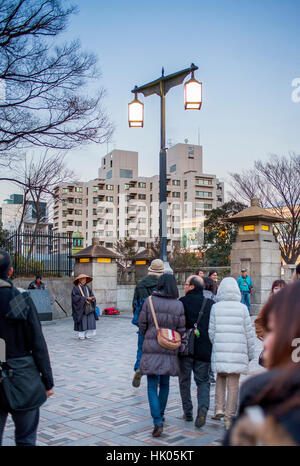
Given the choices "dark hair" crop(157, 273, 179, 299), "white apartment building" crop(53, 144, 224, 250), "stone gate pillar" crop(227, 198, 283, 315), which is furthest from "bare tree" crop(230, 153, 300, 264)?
"white apartment building" crop(53, 144, 224, 250)

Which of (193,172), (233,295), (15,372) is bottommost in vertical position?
(15,372)

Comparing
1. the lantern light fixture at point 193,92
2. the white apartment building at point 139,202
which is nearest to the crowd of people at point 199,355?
the lantern light fixture at point 193,92

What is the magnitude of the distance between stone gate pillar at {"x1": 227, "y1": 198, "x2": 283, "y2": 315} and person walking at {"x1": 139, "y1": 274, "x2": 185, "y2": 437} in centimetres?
1304

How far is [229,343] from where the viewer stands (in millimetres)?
5281

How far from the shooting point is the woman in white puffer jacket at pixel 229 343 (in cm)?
527

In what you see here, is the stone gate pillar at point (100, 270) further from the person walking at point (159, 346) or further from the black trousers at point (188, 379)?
the person walking at point (159, 346)

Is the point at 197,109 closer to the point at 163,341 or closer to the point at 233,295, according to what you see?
the point at 233,295

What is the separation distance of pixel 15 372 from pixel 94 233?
85237mm

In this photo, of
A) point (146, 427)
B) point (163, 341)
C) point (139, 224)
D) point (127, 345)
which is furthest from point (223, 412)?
point (139, 224)

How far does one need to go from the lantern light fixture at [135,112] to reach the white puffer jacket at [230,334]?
6119mm

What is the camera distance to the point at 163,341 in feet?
16.6

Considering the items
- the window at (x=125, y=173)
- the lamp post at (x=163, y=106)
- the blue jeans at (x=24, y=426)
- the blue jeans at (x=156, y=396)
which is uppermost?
the window at (x=125, y=173)

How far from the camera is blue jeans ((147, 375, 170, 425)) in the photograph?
4980 millimetres

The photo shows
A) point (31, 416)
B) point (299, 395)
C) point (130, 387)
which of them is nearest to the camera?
point (299, 395)
